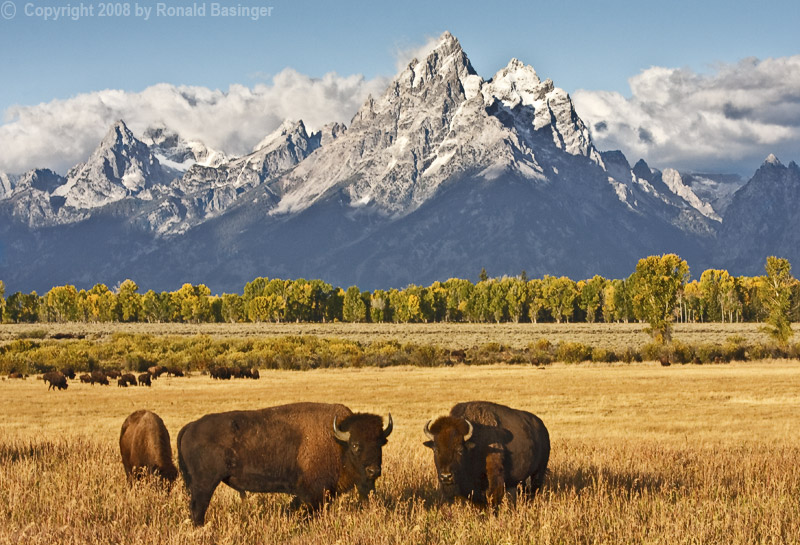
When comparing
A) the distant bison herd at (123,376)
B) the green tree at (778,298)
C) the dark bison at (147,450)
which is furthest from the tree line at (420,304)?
the dark bison at (147,450)

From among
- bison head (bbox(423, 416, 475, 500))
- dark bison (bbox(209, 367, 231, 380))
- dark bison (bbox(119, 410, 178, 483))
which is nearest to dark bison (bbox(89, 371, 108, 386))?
dark bison (bbox(209, 367, 231, 380))

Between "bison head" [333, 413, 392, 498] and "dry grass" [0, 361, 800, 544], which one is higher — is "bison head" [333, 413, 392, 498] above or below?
above

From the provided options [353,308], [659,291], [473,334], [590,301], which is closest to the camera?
[659,291]

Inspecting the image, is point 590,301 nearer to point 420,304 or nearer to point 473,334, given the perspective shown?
point 420,304

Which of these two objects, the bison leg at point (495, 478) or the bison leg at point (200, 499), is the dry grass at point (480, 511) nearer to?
the bison leg at point (200, 499)

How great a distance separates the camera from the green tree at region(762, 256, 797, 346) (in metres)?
73.2

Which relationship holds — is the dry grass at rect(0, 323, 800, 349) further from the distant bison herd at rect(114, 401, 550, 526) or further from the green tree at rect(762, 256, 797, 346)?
the distant bison herd at rect(114, 401, 550, 526)

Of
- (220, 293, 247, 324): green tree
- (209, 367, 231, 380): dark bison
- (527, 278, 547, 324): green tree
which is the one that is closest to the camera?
(209, 367, 231, 380): dark bison

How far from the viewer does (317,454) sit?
35.7ft

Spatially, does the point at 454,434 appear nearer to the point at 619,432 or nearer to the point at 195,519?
the point at 195,519

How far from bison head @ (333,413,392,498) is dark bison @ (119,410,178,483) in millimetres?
4705

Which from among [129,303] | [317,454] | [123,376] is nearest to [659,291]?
[123,376]

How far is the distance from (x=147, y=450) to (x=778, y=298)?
2845 inches

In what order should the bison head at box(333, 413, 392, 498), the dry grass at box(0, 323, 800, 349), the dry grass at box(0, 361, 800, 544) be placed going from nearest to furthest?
the dry grass at box(0, 361, 800, 544) < the bison head at box(333, 413, 392, 498) < the dry grass at box(0, 323, 800, 349)
